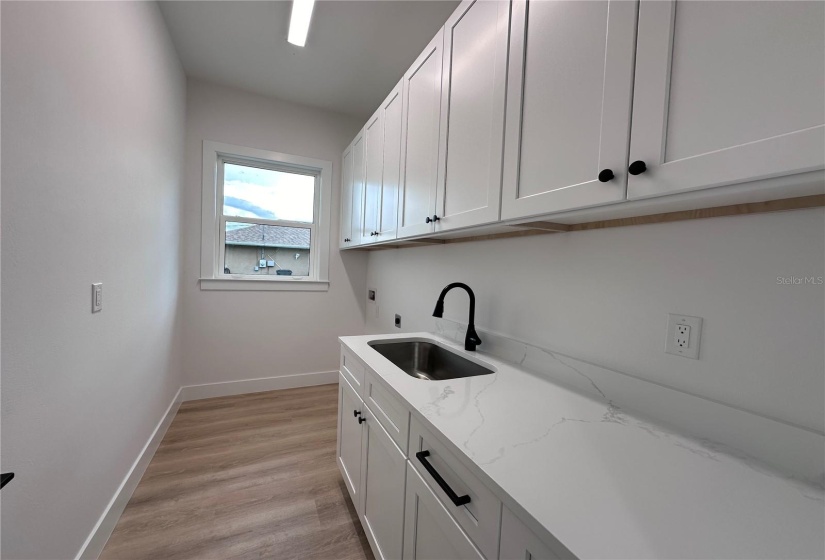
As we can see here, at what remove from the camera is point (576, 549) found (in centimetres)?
46

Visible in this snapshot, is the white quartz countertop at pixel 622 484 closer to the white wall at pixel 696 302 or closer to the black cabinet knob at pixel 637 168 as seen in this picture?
the white wall at pixel 696 302

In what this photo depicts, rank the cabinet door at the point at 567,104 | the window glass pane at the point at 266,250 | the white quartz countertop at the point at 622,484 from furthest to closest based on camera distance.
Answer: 1. the window glass pane at the point at 266,250
2. the cabinet door at the point at 567,104
3. the white quartz countertop at the point at 622,484

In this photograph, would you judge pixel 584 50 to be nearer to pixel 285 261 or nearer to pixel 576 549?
pixel 576 549

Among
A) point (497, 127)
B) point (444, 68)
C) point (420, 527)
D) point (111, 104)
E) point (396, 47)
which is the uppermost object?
point (396, 47)

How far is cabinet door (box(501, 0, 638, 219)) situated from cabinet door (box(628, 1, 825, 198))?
41 mm

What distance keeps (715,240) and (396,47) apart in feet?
7.30

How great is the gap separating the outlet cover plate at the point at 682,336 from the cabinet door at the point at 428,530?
2.37ft

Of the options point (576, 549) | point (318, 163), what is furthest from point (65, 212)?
point (318, 163)

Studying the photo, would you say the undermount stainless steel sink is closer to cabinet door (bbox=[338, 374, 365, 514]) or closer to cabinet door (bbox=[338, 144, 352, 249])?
cabinet door (bbox=[338, 374, 365, 514])

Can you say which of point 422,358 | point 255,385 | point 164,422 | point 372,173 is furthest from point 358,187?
point 164,422

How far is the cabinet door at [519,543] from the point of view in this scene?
528 mm

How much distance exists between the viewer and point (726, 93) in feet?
1.91
